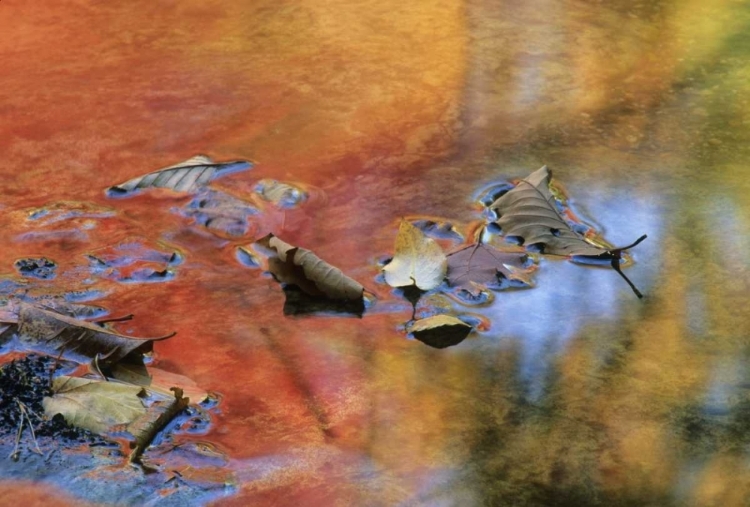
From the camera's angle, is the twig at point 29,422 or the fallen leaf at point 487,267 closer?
the twig at point 29,422

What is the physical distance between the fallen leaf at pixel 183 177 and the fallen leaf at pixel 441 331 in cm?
58

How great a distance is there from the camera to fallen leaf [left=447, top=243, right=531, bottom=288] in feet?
4.96

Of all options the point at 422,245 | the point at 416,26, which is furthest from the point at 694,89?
the point at 422,245

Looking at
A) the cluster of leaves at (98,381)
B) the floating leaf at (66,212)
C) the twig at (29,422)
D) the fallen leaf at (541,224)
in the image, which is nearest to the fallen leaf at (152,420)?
the cluster of leaves at (98,381)

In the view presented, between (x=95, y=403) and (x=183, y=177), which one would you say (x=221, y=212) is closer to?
(x=183, y=177)

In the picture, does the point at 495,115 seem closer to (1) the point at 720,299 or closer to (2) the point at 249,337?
(1) the point at 720,299

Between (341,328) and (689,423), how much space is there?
1.60 feet

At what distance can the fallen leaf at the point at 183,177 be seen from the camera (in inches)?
69.1

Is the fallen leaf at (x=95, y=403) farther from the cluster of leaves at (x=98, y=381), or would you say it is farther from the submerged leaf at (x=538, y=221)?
the submerged leaf at (x=538, y=221)

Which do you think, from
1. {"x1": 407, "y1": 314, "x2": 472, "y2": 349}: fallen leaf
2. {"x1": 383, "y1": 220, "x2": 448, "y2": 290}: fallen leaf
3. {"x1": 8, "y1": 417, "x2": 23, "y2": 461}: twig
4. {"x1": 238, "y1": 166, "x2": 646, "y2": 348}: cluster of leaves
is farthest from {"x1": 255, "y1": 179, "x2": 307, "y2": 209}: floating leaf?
{"x1": 8, "y1": 417, "x2": 23, "y2": 461}: twig

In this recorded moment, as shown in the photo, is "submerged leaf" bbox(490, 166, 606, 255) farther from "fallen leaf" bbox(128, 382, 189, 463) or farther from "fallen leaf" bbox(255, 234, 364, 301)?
"fallen leaf" bbox(128, 382, 189, 463)

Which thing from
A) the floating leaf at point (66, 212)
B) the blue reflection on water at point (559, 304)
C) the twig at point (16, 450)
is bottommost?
the blue reflection on water at point (559, 304)

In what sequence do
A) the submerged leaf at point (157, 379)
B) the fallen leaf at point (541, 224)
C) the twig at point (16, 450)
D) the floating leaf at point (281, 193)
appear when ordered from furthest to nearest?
the floating leaf at point (281, 193)
the fallen leaf at point (541, 224)
the submerged leaf at point (157, 379)
the twig at point (16, 450)

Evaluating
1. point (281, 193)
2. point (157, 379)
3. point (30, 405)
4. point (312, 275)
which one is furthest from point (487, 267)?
point (30, 405)
